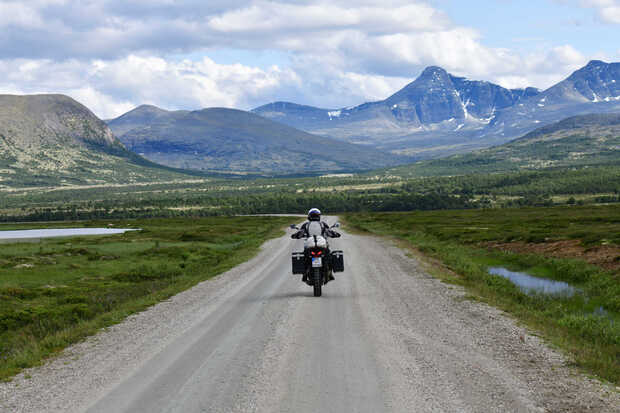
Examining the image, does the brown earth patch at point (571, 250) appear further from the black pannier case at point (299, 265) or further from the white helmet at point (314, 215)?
the black pannier case at point (299, 265)

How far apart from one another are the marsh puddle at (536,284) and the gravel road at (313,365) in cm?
1095

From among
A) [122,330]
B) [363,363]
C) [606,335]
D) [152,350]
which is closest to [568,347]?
[606,335]

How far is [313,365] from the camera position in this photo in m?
13.1

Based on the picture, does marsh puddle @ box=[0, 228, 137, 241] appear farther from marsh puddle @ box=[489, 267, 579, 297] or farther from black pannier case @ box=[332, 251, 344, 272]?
black pannier case @ box=[332, 251, 344, 272]

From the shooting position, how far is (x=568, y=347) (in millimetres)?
15016

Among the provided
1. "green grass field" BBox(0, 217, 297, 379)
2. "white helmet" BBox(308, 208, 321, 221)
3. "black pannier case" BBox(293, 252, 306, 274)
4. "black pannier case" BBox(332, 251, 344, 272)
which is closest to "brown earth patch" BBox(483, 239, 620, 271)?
"black pannier case" BBox(332, 251, 344, 272)

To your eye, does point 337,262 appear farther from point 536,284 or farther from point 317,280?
point 536,284

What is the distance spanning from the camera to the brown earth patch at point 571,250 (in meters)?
38.7

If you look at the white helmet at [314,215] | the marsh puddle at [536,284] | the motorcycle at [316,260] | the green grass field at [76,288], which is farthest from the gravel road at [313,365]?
the marsh puddle at [536,284]

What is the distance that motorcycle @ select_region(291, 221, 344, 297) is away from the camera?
23616 mm

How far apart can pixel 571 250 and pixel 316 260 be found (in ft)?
100.0

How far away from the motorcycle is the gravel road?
5.03 ft

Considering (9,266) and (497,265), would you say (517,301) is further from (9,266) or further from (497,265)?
(9,266)

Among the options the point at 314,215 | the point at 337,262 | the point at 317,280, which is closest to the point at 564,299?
the point at 337,262
